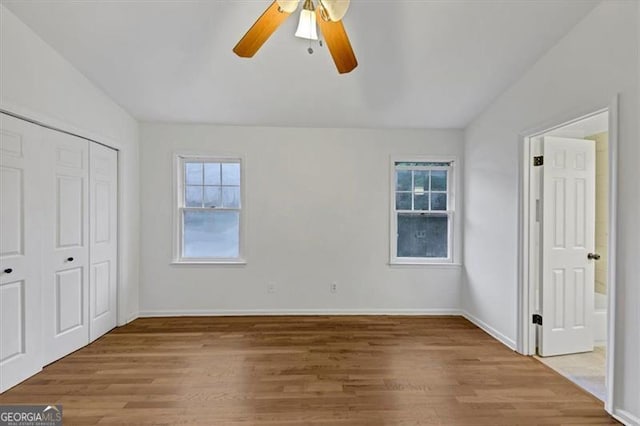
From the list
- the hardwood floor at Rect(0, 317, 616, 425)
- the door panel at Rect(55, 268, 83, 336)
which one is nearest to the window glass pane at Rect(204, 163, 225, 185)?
the door panel at Rect(55, 268, 83, 336)

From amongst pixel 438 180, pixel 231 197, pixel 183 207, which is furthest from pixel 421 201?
pixel 183 207

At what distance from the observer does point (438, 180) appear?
4.11 metres

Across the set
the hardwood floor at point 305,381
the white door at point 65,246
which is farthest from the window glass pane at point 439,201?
the white door at point 65,246

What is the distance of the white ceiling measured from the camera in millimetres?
2258

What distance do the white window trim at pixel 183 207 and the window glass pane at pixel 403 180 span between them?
6.69 feet

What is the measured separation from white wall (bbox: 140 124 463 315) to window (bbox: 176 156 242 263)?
16 cm

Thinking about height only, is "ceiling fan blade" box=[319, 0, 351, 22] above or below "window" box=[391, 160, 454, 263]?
above

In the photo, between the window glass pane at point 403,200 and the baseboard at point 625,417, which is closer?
the baseboard at point 625,417

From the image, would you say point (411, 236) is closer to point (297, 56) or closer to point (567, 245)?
point (567, 245)

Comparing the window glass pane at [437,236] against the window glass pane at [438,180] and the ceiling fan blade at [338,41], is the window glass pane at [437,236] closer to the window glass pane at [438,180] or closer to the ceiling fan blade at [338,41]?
the window glass pane at [438,180]

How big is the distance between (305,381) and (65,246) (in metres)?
2.51

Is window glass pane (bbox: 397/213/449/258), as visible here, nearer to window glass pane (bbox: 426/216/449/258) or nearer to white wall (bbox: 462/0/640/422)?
window glass pane (bbox: 426/216/449/258)

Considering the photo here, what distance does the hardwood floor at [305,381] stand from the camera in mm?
1993

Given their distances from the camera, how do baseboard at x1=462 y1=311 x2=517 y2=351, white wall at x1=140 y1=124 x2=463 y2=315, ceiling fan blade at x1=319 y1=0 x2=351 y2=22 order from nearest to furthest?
ceiling fan blade at x1=319 y1=0 x2=351 y2=22, baseboard at x1=462 y1=311 x2=517 y2=351, white wall at x1=140 y1=124 x2=463 y2=315
